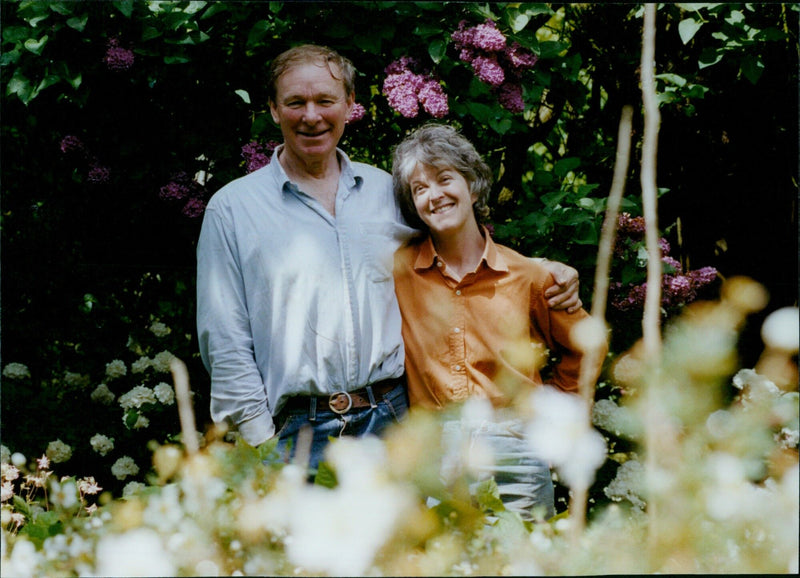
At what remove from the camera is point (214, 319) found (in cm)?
200

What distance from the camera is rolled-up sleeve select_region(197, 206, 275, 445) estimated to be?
1.99 m

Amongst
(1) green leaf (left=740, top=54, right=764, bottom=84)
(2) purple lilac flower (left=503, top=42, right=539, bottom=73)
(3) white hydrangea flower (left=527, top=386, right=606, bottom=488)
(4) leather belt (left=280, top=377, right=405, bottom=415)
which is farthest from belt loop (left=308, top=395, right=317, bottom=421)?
(1) green leaf (left=740, top=54, right=764, bottom=84)

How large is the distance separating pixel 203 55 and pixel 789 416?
233 centimetres

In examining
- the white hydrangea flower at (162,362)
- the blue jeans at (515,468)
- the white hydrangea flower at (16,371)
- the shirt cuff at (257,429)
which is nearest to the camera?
the blue jeans at (515,468)

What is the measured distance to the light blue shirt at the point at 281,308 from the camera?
1.97 m

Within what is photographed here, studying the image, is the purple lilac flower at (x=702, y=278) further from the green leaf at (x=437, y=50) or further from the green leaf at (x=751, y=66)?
the green leaf at (x=437, y=50)

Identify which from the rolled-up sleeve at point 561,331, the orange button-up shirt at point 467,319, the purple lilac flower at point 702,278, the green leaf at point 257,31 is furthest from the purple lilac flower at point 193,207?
the purple lilac flower at point 702,278

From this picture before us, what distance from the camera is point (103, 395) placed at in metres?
3.20

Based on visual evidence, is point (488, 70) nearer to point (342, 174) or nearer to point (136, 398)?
point (342, 174)

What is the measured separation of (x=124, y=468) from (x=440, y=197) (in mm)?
1834

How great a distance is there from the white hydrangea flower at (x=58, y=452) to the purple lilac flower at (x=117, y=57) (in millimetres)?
1533

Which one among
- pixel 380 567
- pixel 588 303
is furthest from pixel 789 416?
pixel 588 303

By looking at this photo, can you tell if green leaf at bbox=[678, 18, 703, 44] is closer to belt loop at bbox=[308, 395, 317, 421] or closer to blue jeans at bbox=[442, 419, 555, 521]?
blue jeans at bbox=[442, 419, 555, 521]

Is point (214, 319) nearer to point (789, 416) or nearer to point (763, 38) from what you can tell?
point (789, 416)
